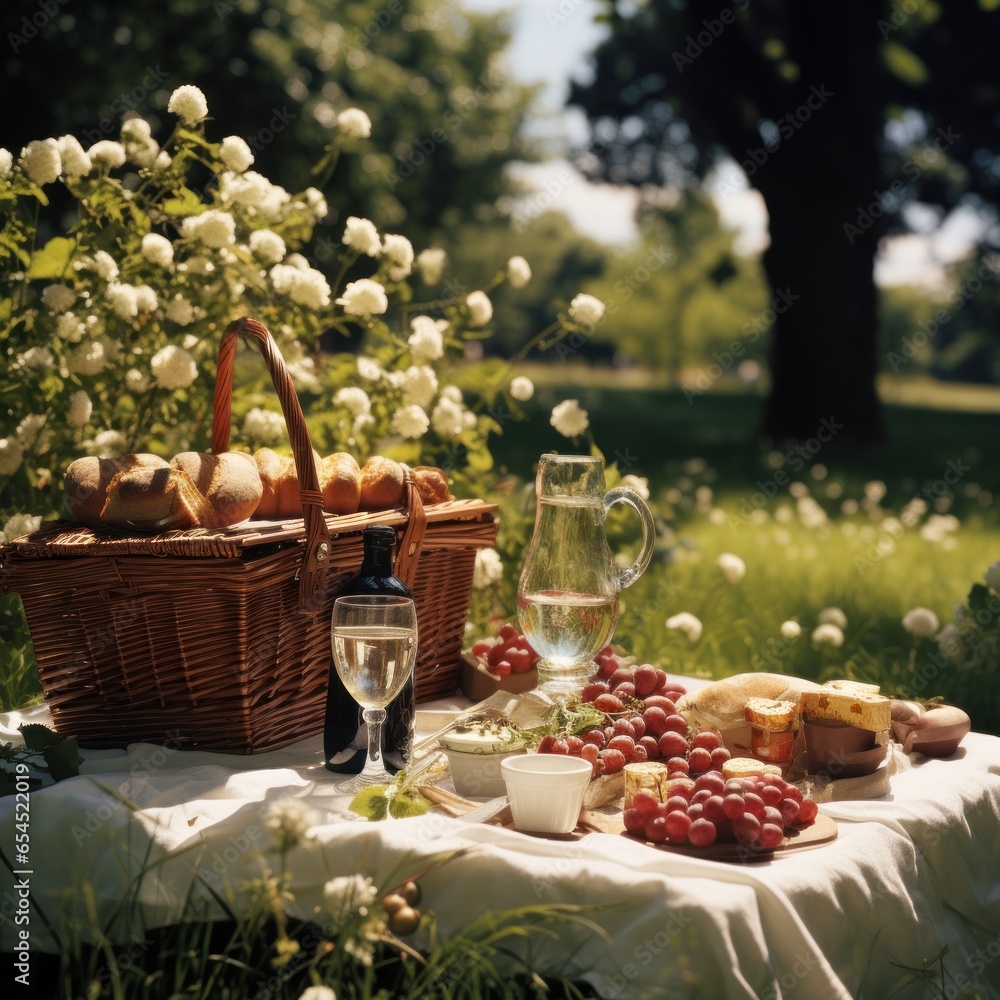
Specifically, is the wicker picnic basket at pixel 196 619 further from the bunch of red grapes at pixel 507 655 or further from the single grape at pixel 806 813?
the single grape at pixel 806 813

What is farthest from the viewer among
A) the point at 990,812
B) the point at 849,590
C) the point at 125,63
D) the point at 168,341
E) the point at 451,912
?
the point at 125,63

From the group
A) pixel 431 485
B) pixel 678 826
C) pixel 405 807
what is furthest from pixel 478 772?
pixel 431 485

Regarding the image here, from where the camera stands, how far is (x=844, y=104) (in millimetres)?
11516

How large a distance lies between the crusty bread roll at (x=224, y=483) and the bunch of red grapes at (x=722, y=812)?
1.06m

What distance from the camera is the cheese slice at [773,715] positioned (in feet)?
7.39

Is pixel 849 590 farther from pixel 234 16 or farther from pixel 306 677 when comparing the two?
pixel 234 16

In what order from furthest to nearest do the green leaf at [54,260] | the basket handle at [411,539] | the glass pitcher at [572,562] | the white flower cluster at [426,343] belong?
the white flower cluster at [426,343] → the green leaf at [54,260] → the basket handle at [411,539] → the glass pitcher at [572,562]

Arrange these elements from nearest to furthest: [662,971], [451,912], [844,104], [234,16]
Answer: [662,971]
[451,912]
[844,104]
[234,16]

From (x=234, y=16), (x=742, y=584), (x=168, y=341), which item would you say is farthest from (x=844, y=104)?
(x=168, y=341)

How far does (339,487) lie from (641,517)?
685 millimetres

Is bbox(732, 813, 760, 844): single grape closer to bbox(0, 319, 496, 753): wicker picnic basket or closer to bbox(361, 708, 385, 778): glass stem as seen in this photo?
bbox(361, 708, 385, 778): glass stem

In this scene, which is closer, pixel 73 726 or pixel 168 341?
pixel 73 726

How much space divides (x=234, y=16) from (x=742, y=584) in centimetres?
1298

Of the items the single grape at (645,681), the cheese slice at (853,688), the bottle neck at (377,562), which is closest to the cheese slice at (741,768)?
the cheese slice at (853,688)
